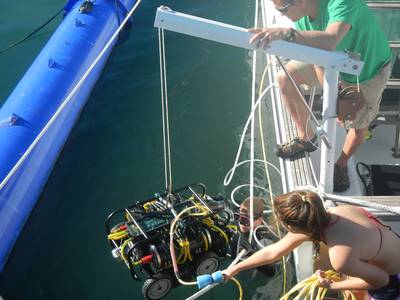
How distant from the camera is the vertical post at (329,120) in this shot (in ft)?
9.96

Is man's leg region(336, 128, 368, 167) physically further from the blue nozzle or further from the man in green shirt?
the blue nozzle

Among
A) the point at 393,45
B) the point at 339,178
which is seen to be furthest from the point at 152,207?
the point at 393,45

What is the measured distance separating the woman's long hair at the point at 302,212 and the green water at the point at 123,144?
6.34ft

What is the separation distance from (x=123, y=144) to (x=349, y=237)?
4.11 m

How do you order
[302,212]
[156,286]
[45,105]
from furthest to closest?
[45,105] < [156,286] < [302,212]

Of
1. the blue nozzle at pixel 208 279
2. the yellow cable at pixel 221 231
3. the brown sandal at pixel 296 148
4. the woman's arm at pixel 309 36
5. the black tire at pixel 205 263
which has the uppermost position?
the woman's arm at pixel 309 36

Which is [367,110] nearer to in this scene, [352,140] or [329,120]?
[352,140]

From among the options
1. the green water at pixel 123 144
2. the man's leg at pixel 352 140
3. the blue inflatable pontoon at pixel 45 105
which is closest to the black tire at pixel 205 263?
the green water at pixel 123 144

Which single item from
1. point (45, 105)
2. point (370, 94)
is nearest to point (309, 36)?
point (370, 94)

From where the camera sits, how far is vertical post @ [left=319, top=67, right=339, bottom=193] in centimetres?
304

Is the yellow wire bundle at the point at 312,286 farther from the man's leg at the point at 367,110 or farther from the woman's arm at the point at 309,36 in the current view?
the woman's arm at the point at 309,36

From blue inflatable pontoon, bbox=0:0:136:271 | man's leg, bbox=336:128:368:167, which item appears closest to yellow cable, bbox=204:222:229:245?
man's leg, bbox=336:128:368:167

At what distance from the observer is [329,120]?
10.5ft

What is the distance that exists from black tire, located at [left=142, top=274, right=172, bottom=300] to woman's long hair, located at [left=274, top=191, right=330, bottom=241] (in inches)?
39.1
